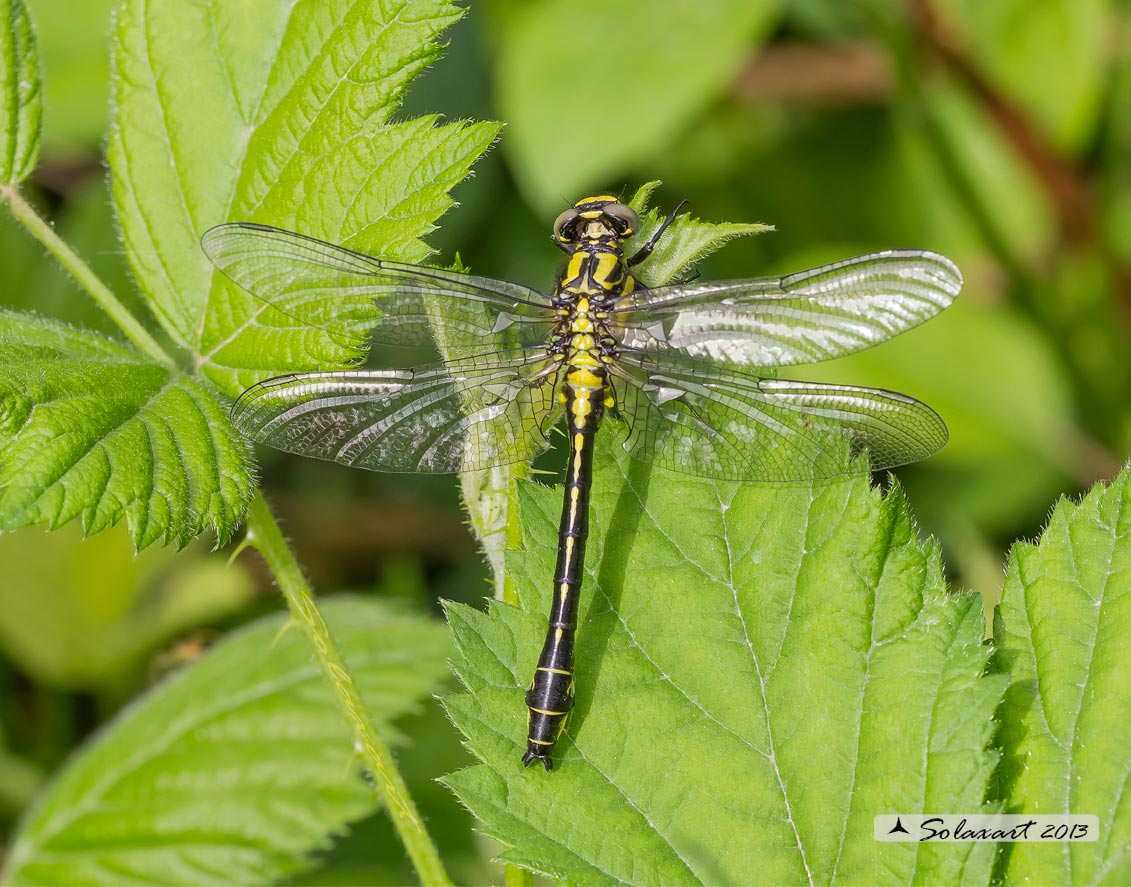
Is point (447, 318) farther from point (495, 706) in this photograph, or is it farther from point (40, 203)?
point (40, 203)

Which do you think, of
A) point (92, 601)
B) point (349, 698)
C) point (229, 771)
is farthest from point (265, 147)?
point (92, 601)

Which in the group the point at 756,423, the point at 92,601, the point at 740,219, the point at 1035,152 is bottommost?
the point at 92,601

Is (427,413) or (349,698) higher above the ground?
(427,413)

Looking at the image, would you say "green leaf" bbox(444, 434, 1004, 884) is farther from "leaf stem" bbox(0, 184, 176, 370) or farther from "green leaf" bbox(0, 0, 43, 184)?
"green leaf" bbox(0, 0, 43, 184)

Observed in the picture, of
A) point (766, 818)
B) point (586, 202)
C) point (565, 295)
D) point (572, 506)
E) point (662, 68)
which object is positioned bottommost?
point (766, 818)

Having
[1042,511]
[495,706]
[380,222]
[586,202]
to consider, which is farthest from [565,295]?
[1042,511]

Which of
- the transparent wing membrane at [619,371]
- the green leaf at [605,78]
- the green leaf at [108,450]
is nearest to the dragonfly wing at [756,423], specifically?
the transparent wing membrane at [619,371]

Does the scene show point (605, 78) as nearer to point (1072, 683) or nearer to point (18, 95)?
point (18, 95)

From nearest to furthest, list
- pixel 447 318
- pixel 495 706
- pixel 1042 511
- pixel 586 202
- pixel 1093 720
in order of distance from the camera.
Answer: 1. pixel 1093 720
2. pixel 495 706
3. pixel 447 318
4. pixel 586 202
5. pixel 1042 511
